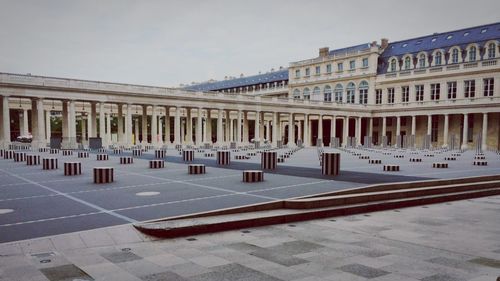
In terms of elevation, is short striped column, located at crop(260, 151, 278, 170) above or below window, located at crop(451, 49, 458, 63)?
below

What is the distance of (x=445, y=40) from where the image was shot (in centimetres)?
7012

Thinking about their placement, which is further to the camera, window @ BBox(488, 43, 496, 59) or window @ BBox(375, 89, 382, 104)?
window @ BBox(375, 89, 382, 104)

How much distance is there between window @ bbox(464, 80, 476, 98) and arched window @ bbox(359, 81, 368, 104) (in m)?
19.1

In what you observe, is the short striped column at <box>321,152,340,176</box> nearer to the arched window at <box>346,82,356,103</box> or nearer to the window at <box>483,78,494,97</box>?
the window at <box>483,78,494,97</box>

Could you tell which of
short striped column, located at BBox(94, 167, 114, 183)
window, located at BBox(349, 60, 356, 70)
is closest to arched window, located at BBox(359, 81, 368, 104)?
window, located at BBox(349, 60, 356, 70)

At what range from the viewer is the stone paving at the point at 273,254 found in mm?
6449

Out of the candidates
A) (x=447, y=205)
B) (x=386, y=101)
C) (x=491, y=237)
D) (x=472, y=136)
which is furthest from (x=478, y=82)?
(x=491, y=237)

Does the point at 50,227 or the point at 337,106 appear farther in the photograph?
the point at 337,106

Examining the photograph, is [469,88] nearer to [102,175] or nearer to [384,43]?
[384,43]

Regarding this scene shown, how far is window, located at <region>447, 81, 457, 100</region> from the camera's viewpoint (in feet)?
216

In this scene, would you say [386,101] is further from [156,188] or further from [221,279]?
[221,279]

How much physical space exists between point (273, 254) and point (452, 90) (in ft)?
226

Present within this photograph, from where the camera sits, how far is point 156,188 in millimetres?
14555

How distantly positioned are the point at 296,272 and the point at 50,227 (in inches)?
227
